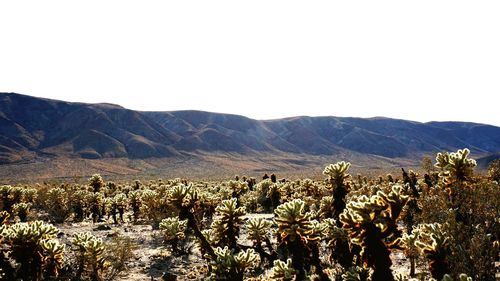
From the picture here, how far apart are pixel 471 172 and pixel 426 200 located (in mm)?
3094

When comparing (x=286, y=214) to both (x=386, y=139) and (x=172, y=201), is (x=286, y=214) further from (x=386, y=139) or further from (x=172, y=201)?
(x=386, y=139)

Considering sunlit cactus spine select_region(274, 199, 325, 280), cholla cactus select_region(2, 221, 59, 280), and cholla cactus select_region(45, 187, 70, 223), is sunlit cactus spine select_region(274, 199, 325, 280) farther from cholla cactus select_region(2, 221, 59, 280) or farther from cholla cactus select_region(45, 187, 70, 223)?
cholla cactus select_region(45, 187, 70, 223)

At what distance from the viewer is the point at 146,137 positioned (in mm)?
154375

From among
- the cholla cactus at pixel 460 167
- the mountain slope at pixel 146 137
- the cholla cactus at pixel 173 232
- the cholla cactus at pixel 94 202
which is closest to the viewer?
the cholla cactus at pixel 460 167

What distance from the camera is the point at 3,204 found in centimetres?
2616

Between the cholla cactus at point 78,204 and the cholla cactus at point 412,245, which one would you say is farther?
the cholla cactus at point 78,204

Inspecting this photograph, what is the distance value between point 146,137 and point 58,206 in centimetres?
12776

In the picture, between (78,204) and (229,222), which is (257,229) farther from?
(78,204)

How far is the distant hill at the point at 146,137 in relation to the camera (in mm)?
134625

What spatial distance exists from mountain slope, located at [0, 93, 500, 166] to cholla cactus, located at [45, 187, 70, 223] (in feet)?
327

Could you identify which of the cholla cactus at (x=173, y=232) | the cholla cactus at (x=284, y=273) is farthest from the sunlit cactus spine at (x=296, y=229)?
the cholla cactus at (x=173, y=232)

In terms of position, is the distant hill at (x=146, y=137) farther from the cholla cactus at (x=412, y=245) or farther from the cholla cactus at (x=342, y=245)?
the cholla cactus at (x=412, y=245)

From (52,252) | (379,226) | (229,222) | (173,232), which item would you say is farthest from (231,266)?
(173,232)

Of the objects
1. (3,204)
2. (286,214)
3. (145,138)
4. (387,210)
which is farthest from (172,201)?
(145,138)
